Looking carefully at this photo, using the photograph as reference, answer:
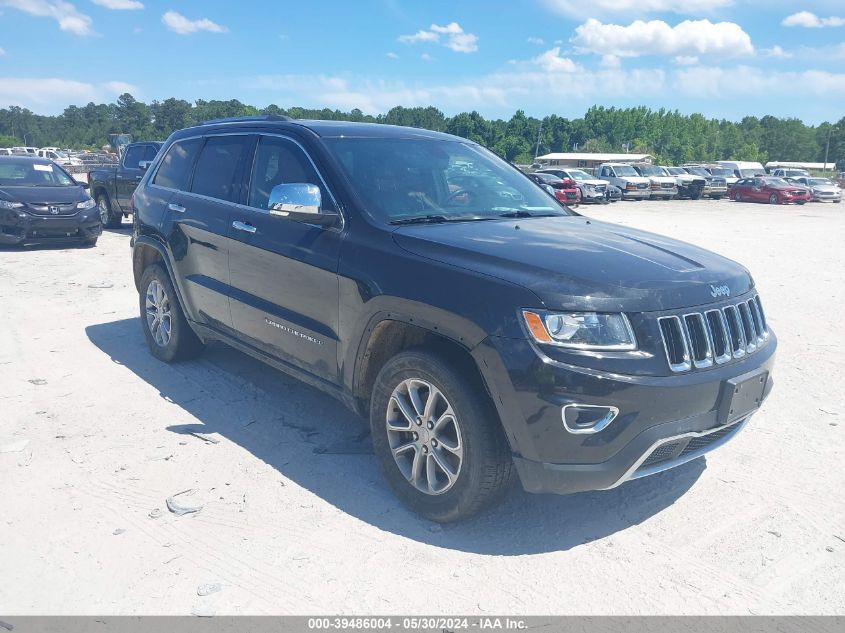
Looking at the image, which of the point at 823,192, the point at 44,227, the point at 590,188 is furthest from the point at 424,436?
the point at 823,192

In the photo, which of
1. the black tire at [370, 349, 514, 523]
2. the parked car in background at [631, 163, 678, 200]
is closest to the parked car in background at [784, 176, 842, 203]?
the parked car in background at [631, 163, 678, 200]

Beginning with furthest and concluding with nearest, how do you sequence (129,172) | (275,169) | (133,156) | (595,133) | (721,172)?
(595,133) → (721,172) → (133,156) → (129,172) → (275,169)

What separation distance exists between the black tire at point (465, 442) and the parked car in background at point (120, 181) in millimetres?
12910

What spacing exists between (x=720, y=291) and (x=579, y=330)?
2.87ft

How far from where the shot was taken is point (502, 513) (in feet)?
11.9

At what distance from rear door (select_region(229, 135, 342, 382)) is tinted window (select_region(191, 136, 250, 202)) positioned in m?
0.23

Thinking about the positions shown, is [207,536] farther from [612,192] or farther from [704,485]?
[612,192]

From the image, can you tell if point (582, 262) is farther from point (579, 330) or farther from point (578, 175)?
point (578, 175)

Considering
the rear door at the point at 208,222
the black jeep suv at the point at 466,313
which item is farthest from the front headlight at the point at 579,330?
the rear door at the point at 208,222

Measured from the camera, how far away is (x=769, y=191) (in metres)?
36.2

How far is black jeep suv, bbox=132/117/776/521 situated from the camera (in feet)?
9.76

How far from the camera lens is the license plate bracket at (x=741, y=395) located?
3193 mm

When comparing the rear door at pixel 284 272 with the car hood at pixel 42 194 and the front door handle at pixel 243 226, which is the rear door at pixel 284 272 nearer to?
the front door handle at pixel 243 226

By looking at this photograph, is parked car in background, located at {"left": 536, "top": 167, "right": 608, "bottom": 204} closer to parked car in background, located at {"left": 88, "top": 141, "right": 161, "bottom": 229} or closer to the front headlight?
parked car in background, located at {"left": 88, "top": 141, "right": 161, "bottom": 229}
